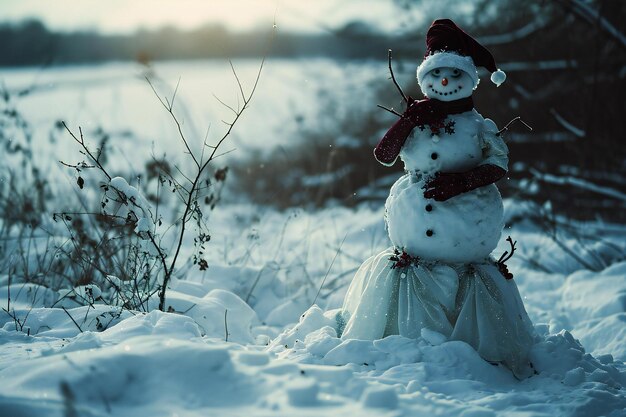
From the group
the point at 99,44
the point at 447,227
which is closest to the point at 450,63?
the point at 447,227

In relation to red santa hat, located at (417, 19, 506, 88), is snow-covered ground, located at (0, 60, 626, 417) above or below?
below

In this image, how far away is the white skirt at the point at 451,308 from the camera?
3025 mm

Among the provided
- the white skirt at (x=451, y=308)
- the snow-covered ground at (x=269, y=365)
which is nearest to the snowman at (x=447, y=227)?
the white skirt at (x=451, y=308)

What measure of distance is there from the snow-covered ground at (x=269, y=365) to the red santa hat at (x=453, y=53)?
1.35 meters

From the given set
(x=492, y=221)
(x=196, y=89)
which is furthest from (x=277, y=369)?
(x=196, y=89)

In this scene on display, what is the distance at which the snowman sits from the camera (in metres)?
3.04

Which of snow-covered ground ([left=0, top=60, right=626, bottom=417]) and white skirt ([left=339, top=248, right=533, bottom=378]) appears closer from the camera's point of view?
snow-covered ground ([left=0, top=60, right=626, bottom=417])

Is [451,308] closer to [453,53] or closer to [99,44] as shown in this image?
[453,53]

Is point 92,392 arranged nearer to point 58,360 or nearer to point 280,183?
point 58,360

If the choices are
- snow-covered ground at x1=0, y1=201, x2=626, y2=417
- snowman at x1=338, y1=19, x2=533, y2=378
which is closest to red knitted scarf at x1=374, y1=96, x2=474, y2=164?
snowman at x1=338, y1=19, x2=533, y2=378

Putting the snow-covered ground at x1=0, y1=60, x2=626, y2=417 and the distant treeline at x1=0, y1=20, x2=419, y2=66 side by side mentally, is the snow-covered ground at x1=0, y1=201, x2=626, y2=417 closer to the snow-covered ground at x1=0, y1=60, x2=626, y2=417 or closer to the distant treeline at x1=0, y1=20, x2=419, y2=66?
the snow-covered ground at x1=0, y1=60, x2=626, y2=417

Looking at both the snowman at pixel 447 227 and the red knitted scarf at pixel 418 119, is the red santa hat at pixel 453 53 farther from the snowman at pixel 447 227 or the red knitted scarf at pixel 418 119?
the red knitted scarf at pixel 418 119

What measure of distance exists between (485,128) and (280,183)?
7222 millimetres

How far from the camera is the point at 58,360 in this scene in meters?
2.35
